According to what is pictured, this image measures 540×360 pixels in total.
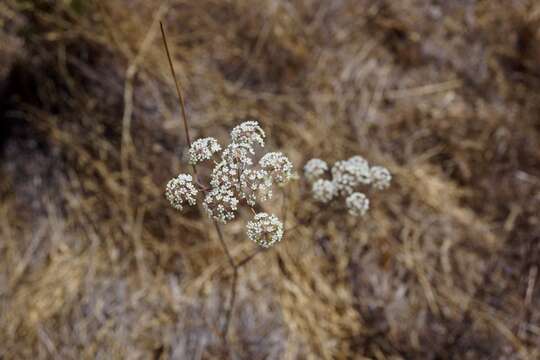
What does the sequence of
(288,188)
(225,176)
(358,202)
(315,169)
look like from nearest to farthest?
(225,176) → (358,202) → (315,169) → (288,188)

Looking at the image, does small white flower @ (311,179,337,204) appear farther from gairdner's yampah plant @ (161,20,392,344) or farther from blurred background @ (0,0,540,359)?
blurred background @ (0,0,540,359)

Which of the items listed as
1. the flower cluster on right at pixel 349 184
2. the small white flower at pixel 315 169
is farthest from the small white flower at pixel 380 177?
the small white flower at pixel 315 169

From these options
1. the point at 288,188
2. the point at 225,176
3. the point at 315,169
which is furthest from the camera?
the point at 288,188

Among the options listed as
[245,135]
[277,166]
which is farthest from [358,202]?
[245,135]

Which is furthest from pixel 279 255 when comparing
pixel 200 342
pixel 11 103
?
pixel 11 103

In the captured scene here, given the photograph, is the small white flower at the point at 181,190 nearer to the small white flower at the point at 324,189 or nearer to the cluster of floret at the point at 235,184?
the cluster of floret at the point at 235,184

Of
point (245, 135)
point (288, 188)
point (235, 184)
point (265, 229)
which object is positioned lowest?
point (288, 188)

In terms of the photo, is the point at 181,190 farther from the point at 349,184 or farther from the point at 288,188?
the point at 288,188
